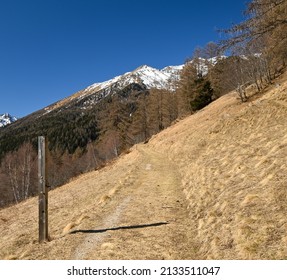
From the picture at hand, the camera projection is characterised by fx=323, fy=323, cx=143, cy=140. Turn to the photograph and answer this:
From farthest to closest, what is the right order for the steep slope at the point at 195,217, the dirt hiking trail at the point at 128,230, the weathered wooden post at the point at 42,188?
the weathered wooden post at the point at 42,188 → the dirt hiking trail at the point at 128,230 → the steep slope at the point at 195,217

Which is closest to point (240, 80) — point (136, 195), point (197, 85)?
point (197, 85)

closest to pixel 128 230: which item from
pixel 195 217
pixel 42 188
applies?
pixel 195 217

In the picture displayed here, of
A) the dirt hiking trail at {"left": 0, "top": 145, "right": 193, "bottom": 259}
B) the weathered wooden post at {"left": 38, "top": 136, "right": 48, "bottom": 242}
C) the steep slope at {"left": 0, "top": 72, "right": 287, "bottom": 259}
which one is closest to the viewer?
the steep slope at {"left": 0, "top": 72, "right": 287, "bottom": 259}

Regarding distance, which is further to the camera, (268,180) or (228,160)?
(228,160)

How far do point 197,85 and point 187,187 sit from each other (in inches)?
1646

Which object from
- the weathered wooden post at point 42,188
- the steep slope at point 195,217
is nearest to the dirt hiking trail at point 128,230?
the steep slope at point 195,217

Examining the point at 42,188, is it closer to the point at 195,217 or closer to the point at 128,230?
the point at 128,230

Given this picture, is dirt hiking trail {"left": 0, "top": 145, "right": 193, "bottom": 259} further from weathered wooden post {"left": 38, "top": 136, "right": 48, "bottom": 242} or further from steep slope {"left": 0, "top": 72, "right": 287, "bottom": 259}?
weathered wooden post {"left": 38, "top": 136, "right": 48, "bottom": 242}

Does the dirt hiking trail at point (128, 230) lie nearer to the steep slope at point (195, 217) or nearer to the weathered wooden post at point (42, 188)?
the steep slope at point (195, 217)

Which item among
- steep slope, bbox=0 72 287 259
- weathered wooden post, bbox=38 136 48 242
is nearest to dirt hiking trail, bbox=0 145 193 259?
steep slope, bbox=0 72 287 259

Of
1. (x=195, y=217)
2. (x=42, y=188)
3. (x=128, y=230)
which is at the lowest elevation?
(x=128, y=230)

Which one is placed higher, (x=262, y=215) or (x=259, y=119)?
(x=259, y=119)

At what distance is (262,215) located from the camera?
287 inches
